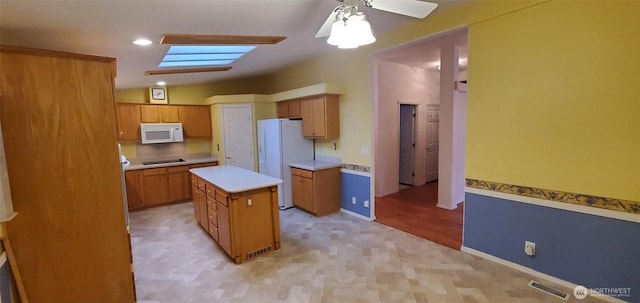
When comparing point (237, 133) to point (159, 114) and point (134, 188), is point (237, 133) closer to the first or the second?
point (159, 114)

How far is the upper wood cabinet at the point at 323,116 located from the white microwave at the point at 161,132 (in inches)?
108

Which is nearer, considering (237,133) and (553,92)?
(553,92)

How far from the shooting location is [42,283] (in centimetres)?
188

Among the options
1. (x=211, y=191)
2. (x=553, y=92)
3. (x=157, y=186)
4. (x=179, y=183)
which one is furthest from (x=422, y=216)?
(x=157, y=186)

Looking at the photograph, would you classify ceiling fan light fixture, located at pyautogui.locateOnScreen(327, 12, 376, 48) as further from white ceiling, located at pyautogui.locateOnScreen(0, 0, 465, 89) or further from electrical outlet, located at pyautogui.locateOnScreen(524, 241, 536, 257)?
electrical outlet, located at pyautogui.locateOnScreen(524, 241, 536, 257)

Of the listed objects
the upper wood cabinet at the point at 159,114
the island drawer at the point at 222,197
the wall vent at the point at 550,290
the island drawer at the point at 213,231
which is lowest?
the wall vent at the point at 550,290

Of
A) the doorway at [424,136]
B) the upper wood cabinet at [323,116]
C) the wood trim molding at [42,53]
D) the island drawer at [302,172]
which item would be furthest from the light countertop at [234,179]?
the doorway at [424,136]

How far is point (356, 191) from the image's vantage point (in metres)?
4.31

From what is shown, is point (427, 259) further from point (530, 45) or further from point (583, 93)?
point (530, 45)

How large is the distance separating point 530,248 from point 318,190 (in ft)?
8.74

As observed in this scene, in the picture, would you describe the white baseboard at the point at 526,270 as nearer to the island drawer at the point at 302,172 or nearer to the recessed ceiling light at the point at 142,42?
the island drawer at the point at 302,172

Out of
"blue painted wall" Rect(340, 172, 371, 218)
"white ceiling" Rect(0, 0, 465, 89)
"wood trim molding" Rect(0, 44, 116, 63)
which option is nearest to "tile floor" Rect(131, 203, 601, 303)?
"blue painted wall" Rect(340, 172, 371, 218)

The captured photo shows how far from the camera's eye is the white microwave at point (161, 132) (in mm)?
5176

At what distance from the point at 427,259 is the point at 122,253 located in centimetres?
283
